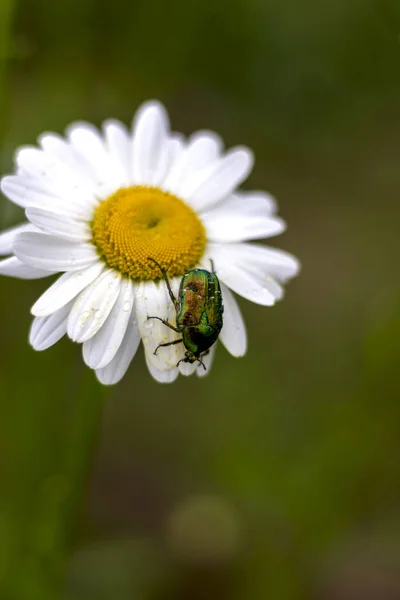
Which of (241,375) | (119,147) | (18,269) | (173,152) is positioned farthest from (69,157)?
(241,375)

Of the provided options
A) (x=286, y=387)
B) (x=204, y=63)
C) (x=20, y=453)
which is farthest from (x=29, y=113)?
(x=286, y=387)

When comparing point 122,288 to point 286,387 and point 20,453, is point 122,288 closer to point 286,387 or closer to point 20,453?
point 20,453

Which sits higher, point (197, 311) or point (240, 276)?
point (240, 276)

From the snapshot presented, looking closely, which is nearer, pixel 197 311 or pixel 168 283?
pixel 197 311

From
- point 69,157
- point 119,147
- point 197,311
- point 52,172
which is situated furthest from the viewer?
point 119,147

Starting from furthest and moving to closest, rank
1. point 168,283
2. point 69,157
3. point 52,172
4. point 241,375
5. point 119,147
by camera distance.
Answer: point 241,375 < point 119,147 < point 69,157 < point 52,172 < point 168,283

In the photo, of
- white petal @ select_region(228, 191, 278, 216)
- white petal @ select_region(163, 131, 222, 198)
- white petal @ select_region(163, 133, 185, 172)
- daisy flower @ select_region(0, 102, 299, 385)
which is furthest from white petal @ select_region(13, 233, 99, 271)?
white petal @ select_region(228, 191, 278, 216)

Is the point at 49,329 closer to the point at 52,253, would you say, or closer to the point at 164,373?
the point at 52,253

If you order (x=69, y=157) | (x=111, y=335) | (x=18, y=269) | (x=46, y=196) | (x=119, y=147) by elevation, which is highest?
(x=119, y=147)
